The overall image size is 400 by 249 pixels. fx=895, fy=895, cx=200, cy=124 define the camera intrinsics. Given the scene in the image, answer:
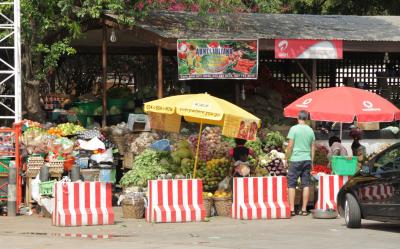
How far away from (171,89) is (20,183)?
10024 millimetres

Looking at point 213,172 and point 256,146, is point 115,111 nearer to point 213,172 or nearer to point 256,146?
point 256,146

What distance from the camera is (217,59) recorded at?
69.3ft

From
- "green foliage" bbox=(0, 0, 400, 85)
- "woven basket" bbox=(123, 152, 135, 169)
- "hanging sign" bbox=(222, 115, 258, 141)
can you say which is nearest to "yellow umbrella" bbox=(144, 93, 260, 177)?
"hanging sign" bbox=(222, 115, 258, 141)

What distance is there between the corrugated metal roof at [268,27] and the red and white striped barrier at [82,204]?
6.36 metres

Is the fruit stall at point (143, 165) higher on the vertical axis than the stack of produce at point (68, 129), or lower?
lower

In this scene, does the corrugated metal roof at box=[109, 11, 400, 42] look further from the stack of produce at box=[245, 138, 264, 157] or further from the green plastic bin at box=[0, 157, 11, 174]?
the green plastic bin at box=[0, 157, 11, 174]

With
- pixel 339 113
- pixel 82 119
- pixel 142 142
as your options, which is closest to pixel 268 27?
pixel 82 119

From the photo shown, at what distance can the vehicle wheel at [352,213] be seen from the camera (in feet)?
46.6

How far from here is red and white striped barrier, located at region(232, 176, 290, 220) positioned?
15695 millimetres

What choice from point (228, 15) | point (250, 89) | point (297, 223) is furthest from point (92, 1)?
point (297, 223)

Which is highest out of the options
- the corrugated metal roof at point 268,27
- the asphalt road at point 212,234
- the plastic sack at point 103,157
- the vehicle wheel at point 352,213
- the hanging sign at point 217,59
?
the corrugated metal roof at point 268,27

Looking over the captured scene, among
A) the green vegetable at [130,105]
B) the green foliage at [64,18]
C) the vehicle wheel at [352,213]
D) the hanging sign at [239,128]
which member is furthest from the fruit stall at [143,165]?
the green vegetable at [130,105]

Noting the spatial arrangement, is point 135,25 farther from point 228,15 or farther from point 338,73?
point 338,73

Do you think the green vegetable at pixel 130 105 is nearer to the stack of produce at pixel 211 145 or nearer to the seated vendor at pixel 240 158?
the stack of produce at pixel 211 145
